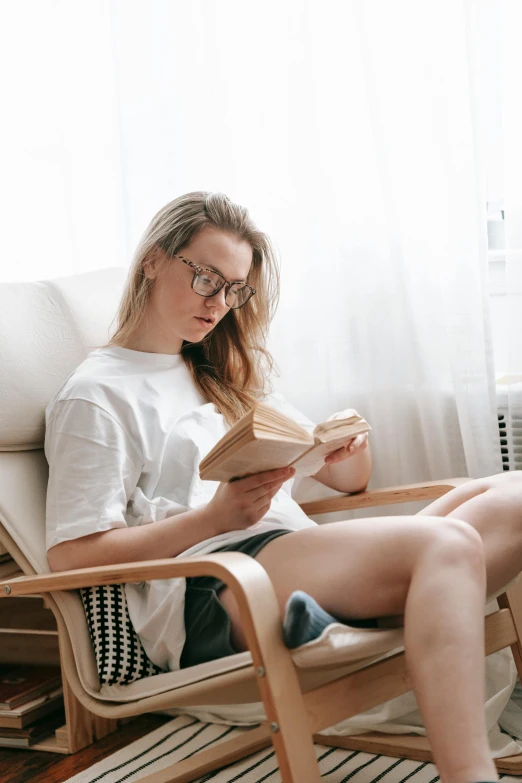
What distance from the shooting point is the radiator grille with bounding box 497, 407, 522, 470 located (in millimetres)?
1899

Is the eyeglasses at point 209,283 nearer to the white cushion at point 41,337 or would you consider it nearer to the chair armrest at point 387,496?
the white cushion at point 41,337

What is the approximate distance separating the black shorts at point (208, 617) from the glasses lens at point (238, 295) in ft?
1.43

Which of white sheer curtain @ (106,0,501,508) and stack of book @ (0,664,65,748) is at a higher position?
white sheer curtain @ (106,0,501,508)

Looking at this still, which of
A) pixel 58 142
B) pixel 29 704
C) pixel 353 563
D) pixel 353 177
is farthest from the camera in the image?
pixel 58 142

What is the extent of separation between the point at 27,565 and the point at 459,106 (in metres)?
1.28

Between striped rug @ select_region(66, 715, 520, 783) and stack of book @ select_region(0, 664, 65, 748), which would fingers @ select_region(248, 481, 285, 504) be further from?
stack of book @ select_region(0, 664, 65, 748)

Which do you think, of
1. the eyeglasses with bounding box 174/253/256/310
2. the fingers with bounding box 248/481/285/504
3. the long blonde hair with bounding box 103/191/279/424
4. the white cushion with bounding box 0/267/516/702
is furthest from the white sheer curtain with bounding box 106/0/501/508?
the fingers with bounding box 248/481/285/504

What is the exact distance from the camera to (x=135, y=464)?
4.78 feet

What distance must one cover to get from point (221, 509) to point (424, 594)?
0.34m

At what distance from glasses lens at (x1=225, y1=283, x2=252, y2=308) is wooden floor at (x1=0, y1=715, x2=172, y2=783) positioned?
36.0 inches

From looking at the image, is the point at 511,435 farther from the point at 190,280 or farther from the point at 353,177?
the point at 190,280

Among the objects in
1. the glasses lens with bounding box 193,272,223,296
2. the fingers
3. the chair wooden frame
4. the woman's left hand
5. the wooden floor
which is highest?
the glasses lens with bounding box 193,272,223,296

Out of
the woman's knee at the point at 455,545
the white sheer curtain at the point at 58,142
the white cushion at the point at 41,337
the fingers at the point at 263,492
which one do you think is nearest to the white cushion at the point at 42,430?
the white cushion at the point at 41,337

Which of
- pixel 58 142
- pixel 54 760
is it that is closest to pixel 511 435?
pixel 54 760
